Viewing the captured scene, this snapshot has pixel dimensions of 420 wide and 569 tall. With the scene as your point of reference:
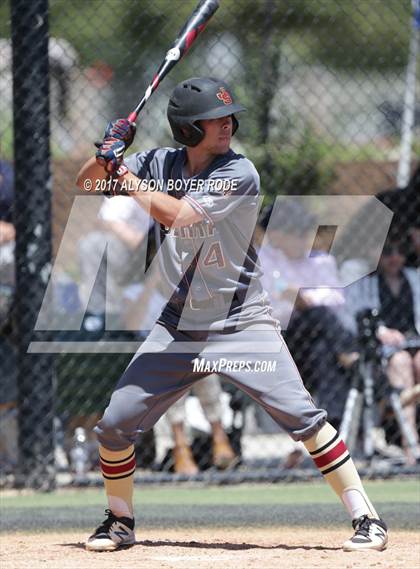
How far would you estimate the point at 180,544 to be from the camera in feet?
14.1

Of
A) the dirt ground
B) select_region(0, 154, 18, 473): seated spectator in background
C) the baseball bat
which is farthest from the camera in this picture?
select_region(0, 154, 18, 473): seated spectator in background

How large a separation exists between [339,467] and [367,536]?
0.26 m

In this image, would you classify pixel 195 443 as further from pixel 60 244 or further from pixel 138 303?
pixel 60 244

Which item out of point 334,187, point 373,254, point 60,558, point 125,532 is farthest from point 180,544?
point 334,187

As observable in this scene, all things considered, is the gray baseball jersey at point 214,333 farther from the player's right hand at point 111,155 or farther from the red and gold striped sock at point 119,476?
the player's right hand at point 111,155

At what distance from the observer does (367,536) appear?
12.8 feet

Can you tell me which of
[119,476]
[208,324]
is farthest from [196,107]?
[119,476]

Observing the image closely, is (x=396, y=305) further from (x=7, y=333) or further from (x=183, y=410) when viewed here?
(x=7, y=333)

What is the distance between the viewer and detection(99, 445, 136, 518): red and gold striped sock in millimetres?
4066

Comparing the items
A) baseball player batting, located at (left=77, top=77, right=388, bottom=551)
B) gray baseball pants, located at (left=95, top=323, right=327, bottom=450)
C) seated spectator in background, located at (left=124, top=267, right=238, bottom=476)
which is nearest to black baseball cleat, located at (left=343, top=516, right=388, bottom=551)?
baseball player batting, located at (left=77, top=77, right=388, bottom=551)

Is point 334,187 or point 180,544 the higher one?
point 180,544

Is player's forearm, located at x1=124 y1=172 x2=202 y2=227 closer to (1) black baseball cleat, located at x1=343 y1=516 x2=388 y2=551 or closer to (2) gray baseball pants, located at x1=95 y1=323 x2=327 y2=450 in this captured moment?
(2) gray baseball pants, located at x1=95 y1=323 x2=327 y2=450

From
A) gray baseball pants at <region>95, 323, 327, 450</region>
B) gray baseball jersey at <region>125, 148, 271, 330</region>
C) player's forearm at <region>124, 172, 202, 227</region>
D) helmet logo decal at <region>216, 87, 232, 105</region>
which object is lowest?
gray baseball pants at <region>95, 323, 327, 450</region>

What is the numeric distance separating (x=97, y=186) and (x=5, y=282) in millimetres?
2455
